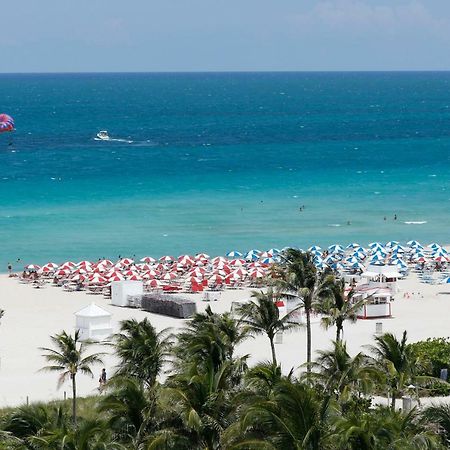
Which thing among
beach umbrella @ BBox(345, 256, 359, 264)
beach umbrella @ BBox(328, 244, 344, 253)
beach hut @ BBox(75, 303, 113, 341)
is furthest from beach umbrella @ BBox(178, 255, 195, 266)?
beach hut @ BBox(75, 303, 113, 341)

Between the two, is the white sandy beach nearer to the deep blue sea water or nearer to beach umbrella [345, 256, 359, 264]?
beach umbrella [345, 256, 359, 264]

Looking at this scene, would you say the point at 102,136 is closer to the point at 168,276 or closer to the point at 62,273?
the point at 62,273

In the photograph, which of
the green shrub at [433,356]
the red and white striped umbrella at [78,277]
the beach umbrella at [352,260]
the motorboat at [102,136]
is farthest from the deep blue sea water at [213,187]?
the green shrub at [433,356]

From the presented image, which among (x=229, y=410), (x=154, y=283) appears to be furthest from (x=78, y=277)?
(x=229, y=410)

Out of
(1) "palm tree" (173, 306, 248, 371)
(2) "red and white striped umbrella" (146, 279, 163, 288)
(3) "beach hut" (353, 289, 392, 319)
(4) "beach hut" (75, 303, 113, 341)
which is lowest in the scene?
(1) "palm tree" (173, 306, 248, 371)

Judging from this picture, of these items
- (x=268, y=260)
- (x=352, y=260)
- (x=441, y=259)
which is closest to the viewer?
(x=352, y=260)

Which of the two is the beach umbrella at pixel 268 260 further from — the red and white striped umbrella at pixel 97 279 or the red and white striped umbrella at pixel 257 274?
the red and white striped umbrella at pixel 97 279
